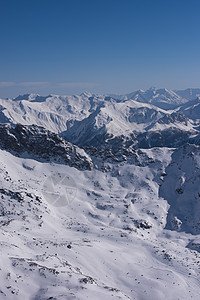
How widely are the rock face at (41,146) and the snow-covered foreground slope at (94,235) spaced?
4953 millimetres

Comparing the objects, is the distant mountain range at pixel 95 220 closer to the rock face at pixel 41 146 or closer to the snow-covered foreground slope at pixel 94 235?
the snow-covered foreground slope at pixel 94 235

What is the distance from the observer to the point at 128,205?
102 meters

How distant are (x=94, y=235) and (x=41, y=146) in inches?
2358

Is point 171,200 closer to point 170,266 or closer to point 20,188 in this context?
point 170,266

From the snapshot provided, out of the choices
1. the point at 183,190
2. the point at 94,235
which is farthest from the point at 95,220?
the point at 183,190

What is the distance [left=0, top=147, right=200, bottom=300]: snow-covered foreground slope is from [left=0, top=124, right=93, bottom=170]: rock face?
4.95m

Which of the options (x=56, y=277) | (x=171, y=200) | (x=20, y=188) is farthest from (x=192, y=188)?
(x=56, y=277)

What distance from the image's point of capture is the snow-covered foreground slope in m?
42.3

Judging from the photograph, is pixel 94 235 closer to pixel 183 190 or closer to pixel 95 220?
pixel 95 220

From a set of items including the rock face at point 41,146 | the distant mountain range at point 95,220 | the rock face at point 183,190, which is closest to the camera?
the distant mountain range at point 95,220

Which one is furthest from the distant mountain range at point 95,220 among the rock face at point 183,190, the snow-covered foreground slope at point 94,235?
the rock face at point 183,190

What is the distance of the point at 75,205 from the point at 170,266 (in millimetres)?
45241

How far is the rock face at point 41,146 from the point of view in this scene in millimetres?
118312

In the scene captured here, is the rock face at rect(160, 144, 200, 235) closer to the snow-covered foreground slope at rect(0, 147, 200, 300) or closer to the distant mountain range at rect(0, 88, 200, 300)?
the distant mountain range at rect(0, 88, 200, 300)
